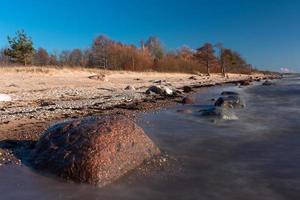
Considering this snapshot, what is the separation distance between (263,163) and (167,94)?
15.7 meters

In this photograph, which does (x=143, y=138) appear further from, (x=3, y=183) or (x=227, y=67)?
(x=227, y=67)

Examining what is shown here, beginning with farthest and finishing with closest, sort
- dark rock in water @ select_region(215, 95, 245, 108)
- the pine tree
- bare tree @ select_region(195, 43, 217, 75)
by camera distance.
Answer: bare tree @ select_region(195, 43, 217, 75) → the pine tree → dark rock in water @ select_region(215, 95, 245, 108)

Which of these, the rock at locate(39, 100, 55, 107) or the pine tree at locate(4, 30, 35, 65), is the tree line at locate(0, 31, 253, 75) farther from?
the rock at locate(39, 100, 55, 107)

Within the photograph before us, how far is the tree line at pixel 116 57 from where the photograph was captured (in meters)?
52.2

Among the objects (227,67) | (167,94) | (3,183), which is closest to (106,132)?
(3,183)

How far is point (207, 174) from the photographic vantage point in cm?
618

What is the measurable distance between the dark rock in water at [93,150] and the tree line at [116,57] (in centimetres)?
4255

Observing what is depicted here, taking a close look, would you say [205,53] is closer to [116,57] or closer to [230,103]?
[116,57]

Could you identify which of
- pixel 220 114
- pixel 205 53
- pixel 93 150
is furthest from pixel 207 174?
pixel 205 53

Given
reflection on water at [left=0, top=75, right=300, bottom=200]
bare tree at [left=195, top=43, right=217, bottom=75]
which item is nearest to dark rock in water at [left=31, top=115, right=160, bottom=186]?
reflection on water at [left=0, top=75, right=300, bottom=200]

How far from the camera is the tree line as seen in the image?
5225 centimetres

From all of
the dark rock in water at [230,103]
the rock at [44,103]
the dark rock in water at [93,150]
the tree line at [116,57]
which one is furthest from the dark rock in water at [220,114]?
the tree line at [116,57]

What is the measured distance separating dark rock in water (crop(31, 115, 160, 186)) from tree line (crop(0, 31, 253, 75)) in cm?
4255

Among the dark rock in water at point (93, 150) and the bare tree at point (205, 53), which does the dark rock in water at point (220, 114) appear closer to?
the dark rock in water at point (93, 150)
